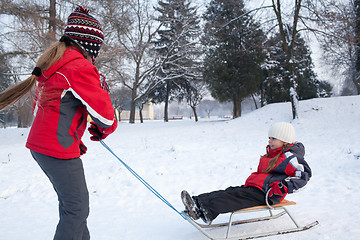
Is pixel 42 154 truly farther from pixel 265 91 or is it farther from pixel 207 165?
pixel 265 91

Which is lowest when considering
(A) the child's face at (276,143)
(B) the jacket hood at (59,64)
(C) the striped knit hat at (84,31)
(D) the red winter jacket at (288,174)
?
(D) the red winter jacket at (288,174)

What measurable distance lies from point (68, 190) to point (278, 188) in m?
2.03

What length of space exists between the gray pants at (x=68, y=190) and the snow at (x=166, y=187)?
1.25 metres

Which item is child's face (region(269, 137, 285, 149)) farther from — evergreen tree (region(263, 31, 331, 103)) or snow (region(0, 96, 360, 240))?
evergreen tree (region(263, 31, 331, 103))

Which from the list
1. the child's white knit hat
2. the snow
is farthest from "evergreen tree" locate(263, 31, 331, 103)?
the child's white knit hat

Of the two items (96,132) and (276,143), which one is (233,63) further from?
(96,132)

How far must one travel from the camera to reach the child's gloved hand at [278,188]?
8.87ft

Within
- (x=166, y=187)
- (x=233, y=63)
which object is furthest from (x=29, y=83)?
(x=233, y=63)

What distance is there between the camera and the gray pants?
Answer: 1802 millimetres

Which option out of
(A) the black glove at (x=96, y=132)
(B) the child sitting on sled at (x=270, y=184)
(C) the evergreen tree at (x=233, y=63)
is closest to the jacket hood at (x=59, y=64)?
(A) the black glove at (x=96, y=132)

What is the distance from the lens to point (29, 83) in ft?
6.14

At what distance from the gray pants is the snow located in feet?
4.11

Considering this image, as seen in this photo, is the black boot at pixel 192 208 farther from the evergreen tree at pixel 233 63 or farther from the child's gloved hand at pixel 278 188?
the evergreen tree at pixel 233 63

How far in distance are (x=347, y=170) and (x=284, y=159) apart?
325cm
